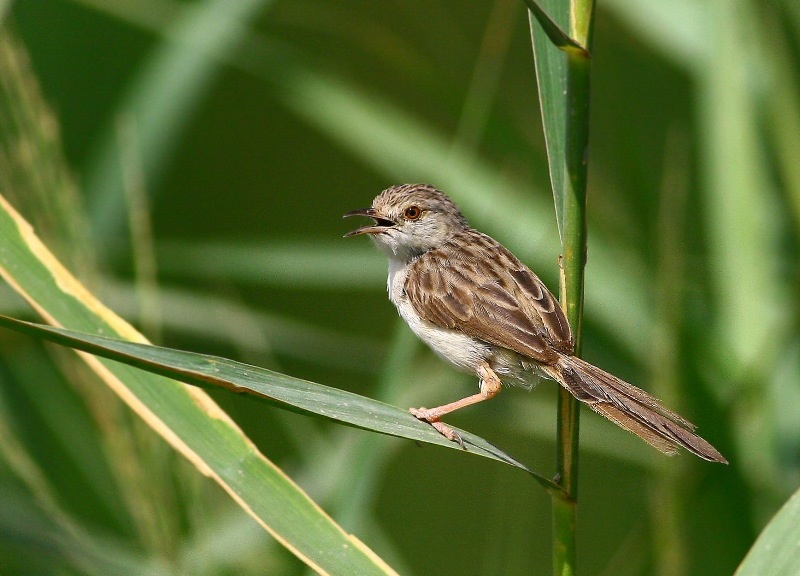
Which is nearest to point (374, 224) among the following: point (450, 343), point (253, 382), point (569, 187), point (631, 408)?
point (450, 343)

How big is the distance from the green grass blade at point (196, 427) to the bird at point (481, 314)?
0.34 metres

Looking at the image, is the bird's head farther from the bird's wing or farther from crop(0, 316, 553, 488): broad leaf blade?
crop(0, 316, 553, 488): broad leaf blade

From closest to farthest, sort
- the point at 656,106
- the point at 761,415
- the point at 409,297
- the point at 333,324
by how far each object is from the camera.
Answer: the point at 761,415
the point at 409,297
the point at 656,106
the point at 333,324

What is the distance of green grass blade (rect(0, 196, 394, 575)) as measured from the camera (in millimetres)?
1932

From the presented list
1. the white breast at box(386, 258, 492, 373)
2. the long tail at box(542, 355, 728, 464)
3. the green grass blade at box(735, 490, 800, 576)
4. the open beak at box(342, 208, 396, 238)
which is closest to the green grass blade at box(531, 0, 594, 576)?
the long tail at box(542, 355, 728, 464)

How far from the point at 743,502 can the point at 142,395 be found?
1.56 meters

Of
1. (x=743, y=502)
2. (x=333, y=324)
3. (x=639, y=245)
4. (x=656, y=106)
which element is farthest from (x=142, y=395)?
(x=333, y=324)

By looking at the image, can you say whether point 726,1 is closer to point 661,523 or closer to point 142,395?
point 661,523

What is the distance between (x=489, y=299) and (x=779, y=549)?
1.17 meters

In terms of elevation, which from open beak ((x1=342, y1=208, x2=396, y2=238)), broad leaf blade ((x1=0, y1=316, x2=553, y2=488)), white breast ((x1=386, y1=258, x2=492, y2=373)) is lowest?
broad leaf blade ((x1=0, y1=316, x2=553, y2=488))

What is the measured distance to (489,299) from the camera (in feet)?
9.30

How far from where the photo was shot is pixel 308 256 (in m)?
3.66

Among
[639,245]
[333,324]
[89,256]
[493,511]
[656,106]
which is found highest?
[333,324]

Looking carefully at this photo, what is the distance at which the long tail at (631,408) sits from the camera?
204 cm
